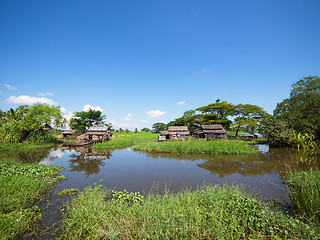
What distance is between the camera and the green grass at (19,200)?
12.6 feet

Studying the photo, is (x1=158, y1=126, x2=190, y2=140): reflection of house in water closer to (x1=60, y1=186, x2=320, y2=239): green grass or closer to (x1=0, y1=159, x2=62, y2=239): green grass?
(x1=0, y1=159, x2=62, y2=239): green grass

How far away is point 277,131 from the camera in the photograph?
2080cm

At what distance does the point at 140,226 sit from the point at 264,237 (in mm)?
3418

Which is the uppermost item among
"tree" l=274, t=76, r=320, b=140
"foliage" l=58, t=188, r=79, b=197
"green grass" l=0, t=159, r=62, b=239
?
"tree" l=274, t=76, r=320, b=140

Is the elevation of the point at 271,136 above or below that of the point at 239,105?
below

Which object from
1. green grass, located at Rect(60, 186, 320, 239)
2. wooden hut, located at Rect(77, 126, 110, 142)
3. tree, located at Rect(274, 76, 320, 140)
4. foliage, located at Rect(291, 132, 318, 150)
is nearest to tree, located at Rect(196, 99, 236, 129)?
tree, located at Rect(274, 76, 320, 140)

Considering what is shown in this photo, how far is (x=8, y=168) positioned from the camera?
27.3 feet

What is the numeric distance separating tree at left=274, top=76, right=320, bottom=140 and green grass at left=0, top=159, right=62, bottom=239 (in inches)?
1241

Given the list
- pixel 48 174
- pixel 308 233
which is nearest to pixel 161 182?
pixel 308 233

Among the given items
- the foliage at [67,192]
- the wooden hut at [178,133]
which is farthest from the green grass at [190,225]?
the wooden hut at [178,133]

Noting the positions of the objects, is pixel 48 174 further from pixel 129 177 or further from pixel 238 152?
pixel 238 152

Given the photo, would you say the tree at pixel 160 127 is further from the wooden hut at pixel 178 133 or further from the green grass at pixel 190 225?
the green grass at pixel 190 225

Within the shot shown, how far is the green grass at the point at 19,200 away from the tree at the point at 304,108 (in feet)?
103

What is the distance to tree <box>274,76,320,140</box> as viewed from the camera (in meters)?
19.6
